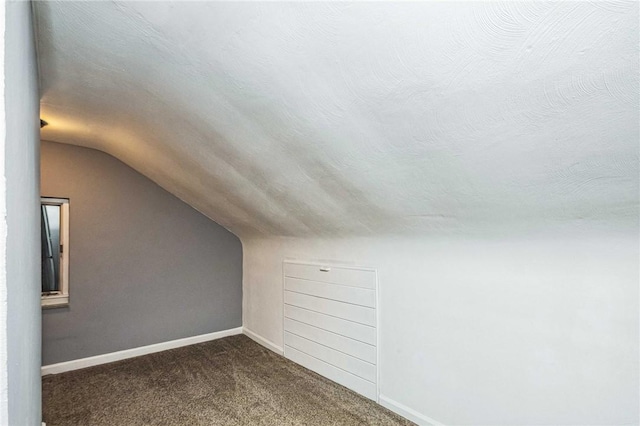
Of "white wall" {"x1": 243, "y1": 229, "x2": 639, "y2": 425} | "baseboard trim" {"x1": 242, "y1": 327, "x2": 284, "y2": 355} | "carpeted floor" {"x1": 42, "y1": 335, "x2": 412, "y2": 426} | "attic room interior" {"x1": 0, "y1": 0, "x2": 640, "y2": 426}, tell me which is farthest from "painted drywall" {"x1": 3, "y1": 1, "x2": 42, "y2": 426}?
"baseboard trim" {"x1": 242, "y1": 327, "x2": 284, "y2": 355}

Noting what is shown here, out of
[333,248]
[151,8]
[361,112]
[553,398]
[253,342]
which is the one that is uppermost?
[151,8]

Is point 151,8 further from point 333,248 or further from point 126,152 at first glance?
point 126,152

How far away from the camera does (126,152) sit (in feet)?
10.8

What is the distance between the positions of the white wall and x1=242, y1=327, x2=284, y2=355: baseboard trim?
54.9 inches

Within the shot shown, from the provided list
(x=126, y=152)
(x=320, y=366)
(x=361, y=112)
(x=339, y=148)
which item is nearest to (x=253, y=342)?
(x=320, y=366)

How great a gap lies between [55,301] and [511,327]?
3.75 metres

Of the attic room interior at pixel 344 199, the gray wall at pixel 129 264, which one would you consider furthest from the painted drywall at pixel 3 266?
the gray wall at pixel 129 264

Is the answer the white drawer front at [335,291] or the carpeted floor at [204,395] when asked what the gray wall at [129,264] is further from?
the white drawer front at [335,291]

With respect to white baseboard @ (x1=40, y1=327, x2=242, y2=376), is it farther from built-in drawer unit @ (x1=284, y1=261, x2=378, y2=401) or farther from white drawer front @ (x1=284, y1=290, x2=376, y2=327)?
white drawer front @ (x1=284, y1=290, x2=376, y2=327)

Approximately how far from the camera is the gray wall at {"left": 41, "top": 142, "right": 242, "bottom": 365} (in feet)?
11.1

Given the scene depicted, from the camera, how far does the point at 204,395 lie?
9.02ft

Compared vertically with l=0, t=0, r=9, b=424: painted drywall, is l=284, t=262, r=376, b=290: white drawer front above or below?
below

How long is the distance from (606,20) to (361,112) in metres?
0.83

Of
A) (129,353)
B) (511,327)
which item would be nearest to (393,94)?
(511,327)
